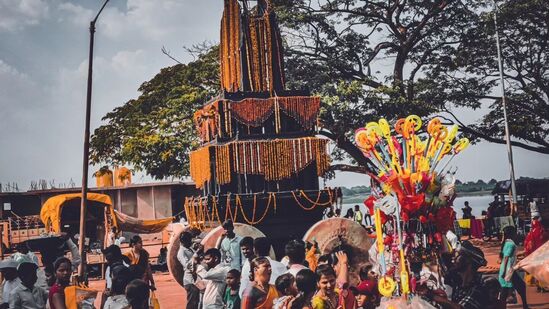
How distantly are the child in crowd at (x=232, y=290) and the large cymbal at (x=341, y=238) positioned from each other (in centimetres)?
630

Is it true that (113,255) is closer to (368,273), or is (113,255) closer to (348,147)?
(368,273)

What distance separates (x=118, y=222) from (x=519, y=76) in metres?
18.2

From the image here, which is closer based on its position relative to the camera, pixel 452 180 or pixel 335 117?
pixel 452 180

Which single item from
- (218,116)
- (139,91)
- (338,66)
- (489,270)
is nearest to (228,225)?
(218,116)

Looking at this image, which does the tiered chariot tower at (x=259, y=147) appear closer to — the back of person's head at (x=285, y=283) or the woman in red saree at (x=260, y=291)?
the woman in red saree at (x=260, y=291)

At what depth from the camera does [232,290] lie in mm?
7395

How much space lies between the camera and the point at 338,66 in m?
28.4

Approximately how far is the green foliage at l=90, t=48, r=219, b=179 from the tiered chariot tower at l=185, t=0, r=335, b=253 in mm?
11687

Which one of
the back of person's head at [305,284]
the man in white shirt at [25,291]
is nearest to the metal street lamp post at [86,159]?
the man in white shirt at [25,291]

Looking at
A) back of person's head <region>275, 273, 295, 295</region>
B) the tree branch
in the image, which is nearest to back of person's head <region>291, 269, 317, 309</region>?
back of person's head <region>275, 273, 295, 295</region>

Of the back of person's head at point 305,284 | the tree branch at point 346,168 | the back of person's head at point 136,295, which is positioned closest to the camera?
the back of person's head at point 136,295

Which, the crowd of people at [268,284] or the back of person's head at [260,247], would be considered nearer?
the crowd of people at [268,284]

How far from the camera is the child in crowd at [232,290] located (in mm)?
7259

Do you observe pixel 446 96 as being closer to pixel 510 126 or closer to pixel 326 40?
pixel 510 126
